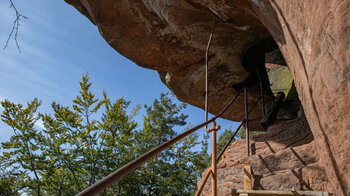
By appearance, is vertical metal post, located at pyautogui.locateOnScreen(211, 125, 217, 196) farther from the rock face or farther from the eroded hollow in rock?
the eroded hollow in rock

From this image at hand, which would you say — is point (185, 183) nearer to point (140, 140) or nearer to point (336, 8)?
point (140, 140)

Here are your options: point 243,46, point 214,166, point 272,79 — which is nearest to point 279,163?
point 214,166

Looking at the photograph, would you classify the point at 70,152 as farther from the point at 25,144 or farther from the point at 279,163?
the point at 279,163

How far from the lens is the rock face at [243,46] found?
1.26 m

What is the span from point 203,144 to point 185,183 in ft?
13.4

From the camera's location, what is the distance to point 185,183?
14.1 meters

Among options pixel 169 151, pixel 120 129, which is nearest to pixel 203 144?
pixel 169 151

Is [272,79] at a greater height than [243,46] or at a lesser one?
greater

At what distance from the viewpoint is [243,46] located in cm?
491

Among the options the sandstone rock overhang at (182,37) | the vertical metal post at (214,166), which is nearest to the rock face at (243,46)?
the sandstone rock overhang at (182,37)

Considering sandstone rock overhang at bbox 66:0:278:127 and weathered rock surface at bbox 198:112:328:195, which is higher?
sandstone rock overhang at bbox 66:0:278:127

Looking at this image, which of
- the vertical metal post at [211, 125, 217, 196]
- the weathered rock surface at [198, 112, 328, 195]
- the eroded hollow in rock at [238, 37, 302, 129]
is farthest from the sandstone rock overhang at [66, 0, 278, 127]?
the vertical metal post at [211, 125, 217, 196]

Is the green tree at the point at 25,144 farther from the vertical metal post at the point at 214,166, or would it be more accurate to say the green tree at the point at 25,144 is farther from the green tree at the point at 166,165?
the vertical metal post at the point at 214,166

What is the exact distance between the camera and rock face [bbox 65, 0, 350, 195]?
4.14 feet
